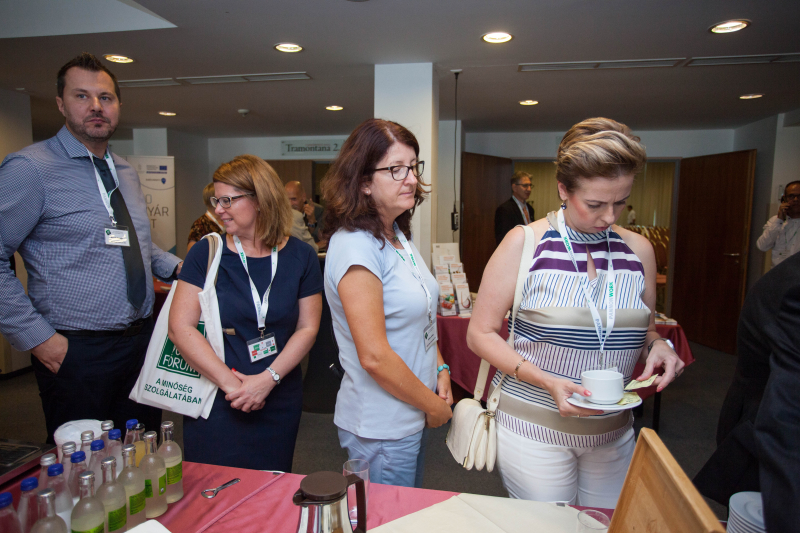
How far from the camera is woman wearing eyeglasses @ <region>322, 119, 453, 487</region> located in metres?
1.24

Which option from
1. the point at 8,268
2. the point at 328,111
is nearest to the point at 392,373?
the point at 8,268

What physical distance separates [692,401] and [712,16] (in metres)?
2.97

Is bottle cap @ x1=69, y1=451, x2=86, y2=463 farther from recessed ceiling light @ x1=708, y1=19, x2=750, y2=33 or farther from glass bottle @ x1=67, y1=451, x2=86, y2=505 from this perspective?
recessed ceiling light @ x1=708, y1=19, x2=750, y2=33

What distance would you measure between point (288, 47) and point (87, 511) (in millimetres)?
3411

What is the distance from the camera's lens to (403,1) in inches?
106

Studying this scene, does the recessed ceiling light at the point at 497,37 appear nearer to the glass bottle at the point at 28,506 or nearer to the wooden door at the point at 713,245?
the glass bottle at the point at 28,506

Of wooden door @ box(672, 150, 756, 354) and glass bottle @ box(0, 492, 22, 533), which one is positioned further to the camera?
wooden door @ box(672, 150, 756, 354)

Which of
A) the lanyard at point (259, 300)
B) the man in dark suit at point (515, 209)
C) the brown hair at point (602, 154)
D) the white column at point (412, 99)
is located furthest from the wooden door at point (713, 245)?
the lanyard at point (259, 300)

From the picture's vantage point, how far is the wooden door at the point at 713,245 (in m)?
5.78

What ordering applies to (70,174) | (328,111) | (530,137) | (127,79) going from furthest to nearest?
(530,137), (328,111), (127,79), (70,174)

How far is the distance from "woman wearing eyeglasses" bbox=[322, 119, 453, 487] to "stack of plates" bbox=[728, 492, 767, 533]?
67cm

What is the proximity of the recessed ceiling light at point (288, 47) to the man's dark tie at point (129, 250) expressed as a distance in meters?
2.11

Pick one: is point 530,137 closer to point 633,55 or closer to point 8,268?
point 633,55

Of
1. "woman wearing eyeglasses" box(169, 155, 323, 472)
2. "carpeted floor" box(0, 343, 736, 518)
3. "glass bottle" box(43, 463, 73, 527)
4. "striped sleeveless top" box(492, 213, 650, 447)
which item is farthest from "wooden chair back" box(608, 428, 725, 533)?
"carpeted floor" box(0, 343, 736, 518)
